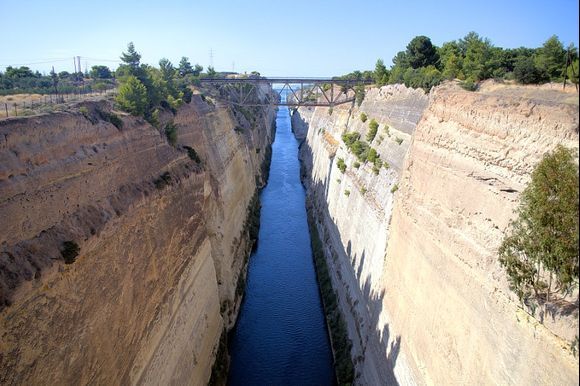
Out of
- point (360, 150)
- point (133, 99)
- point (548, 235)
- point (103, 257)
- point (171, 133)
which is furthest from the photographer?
point (360, 150)

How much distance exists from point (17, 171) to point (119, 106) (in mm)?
7477

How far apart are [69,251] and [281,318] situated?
13540mm

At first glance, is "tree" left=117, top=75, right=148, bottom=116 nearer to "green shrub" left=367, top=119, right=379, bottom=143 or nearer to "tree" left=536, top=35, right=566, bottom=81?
"green shrub" left=367, top=119, right=379, bottom=143

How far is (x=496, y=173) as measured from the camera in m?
10.1

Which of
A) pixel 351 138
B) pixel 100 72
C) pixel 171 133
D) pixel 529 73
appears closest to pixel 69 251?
pixel 171 133

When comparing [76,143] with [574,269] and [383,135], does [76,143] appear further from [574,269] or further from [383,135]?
[383,135]

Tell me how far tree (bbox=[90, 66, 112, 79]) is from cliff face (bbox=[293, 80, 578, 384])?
32.4 m

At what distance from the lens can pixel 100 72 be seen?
4291cm

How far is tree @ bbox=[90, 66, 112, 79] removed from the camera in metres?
42.7

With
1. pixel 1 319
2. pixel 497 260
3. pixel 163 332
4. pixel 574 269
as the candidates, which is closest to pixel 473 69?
pixel 497 260

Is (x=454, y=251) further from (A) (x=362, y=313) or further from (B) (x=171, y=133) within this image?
(B) (x=171, y=133)

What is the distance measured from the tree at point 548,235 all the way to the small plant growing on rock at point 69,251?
853cm

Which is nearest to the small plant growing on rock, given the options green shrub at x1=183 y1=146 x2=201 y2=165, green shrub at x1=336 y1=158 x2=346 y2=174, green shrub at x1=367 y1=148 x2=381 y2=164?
green shrub at x1=183 y1=146 x2=201 y2=165

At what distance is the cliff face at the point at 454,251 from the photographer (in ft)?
27.6
